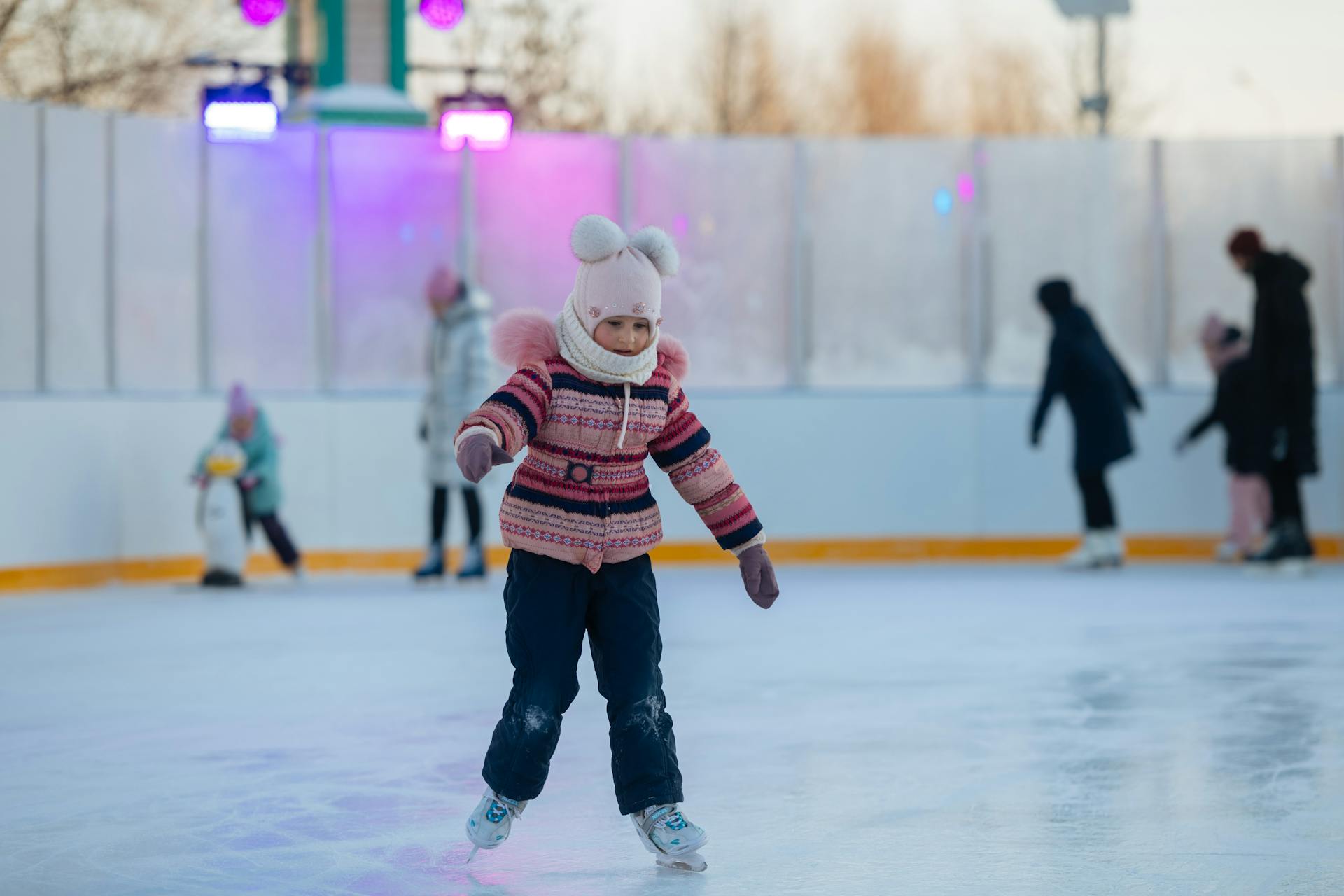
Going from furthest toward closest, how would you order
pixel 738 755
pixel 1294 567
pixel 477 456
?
pixel 1294 567 < pixel 738 755 < pixel 477 456

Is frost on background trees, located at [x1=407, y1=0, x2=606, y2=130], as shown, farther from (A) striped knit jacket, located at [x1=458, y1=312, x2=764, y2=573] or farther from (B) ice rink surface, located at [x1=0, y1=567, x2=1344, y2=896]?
(A) striped knit jacket, located at [x1=458, y1=312, x2=764, y2=573]

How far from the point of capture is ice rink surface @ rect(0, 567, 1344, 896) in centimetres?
374

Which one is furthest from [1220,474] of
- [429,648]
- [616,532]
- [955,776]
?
[616,532]

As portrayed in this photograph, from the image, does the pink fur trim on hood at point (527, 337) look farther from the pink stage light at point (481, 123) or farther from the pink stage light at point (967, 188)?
the pink stage light at point (967, 188)

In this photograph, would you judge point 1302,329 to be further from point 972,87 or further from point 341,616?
point 972,87

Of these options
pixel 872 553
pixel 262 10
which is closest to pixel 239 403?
pixel 262 10

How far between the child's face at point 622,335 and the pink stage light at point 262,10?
852 centimetres

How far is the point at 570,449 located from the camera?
3.86 m

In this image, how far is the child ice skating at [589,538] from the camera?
3809 mm

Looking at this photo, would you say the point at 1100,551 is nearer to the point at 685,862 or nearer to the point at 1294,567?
the point at 1294,567

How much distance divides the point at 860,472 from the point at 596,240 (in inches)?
367

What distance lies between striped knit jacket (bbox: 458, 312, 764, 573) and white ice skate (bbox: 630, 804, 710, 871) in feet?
1.57

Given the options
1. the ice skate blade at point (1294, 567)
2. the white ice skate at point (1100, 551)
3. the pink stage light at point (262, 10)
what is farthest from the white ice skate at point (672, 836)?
the pink stage light at point (262, 10)

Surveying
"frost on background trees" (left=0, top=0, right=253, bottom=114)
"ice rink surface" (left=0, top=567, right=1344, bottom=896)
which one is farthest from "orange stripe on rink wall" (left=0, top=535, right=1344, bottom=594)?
"frost on background trees" (left=0, top=0, right=253, bottom=114)
